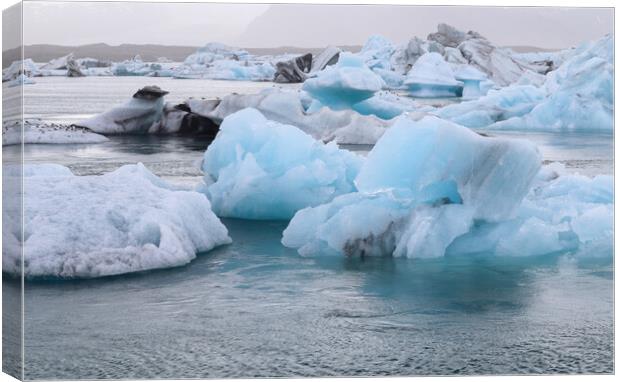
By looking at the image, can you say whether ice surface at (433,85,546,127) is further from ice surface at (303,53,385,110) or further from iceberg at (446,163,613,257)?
ice surface at (303,53,385,110)

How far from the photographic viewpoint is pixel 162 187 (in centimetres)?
820

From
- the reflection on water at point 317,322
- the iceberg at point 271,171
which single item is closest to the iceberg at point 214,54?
the iceberg at point 271,171

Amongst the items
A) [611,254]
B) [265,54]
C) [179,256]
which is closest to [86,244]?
[179,256]

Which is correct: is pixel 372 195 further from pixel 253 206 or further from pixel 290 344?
pixel 290 344

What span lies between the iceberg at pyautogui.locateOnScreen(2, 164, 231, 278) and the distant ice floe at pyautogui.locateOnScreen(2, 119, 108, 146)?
0.19 m

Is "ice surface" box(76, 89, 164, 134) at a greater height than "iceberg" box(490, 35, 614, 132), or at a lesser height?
lesser

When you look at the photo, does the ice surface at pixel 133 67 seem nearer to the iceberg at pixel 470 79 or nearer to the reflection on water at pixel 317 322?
the reflection on water at pixel 317 322

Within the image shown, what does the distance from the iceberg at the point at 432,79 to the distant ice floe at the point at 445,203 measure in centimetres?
25

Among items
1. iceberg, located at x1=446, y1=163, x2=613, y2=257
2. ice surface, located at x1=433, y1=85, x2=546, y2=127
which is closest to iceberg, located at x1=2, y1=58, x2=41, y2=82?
ice surface, located at x1=433, y1=85, x2=546, y2=127

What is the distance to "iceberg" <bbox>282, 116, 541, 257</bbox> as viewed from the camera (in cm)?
791

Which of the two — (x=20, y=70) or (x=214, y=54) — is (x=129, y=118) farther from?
(x=20, y=70)

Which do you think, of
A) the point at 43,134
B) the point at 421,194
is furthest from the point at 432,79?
the point at 43,134

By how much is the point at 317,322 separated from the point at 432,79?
2.51m

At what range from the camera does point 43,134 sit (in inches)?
284
